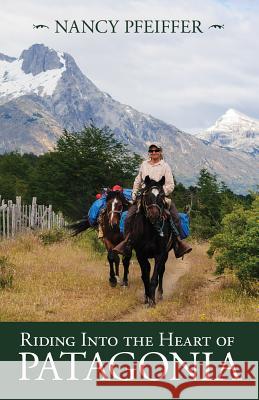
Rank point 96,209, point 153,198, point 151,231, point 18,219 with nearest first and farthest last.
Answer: point 153,198
point 151,231
point 96,209
point 18,219

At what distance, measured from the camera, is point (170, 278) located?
17.8 metres

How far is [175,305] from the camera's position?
12.2 m

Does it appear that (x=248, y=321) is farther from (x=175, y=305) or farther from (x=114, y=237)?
(x=114, y=237)

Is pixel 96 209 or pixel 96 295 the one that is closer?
pixel 96 295

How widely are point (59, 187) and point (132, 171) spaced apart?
20.3ft

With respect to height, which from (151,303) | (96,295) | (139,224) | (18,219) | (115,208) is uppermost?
(18,219)

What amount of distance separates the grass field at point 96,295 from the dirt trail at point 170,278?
0.02 m

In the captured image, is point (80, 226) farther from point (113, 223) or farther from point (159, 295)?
point (159, 295)

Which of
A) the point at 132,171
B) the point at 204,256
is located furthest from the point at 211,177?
the point at 204,256

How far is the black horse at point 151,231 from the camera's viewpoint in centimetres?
1177

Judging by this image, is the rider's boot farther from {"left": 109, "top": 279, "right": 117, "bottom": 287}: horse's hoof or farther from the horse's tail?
the horse's tail

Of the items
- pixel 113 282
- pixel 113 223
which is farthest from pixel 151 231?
pixel 113 282

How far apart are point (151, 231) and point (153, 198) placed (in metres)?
0.99

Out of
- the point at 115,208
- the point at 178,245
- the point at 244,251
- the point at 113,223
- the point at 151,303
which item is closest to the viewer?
the point at 151,303
